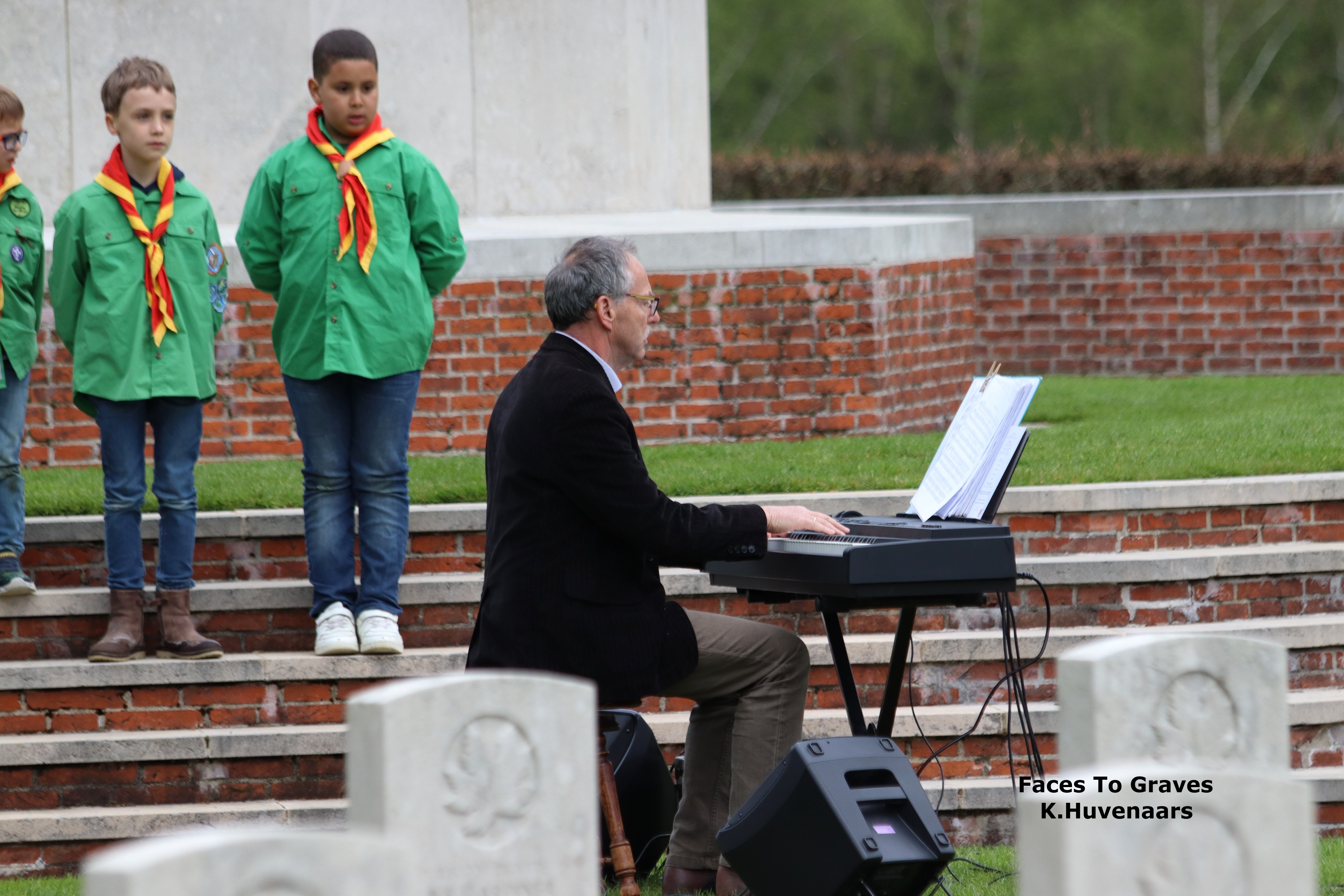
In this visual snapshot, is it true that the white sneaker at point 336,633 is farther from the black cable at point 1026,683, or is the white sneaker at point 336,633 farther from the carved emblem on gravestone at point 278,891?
the carved emblem on gravestone at point 278,891

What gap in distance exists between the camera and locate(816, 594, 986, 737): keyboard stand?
4305 mm

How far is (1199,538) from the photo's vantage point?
649 cm

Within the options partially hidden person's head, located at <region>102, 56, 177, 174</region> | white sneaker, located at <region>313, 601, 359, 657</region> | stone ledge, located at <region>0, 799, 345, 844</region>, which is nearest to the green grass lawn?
white sneaker, located at <region>313, 601, 359, 657</region>

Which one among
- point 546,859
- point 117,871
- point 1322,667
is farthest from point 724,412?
point 117,871

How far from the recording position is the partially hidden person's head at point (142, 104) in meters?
5.64

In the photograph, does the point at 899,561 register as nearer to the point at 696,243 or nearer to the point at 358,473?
the point at 358,473

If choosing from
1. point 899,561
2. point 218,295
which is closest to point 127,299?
point 218,295

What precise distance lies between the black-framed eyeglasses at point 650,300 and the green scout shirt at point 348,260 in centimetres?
154

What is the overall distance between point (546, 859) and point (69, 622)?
3572 mm

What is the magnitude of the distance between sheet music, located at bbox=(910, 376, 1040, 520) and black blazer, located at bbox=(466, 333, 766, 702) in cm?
47

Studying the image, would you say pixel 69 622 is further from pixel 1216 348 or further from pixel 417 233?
pixel 1216 348

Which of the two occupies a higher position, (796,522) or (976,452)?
(976,452)

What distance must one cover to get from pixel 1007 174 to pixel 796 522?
11.2 meters

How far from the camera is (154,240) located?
5.82 m
